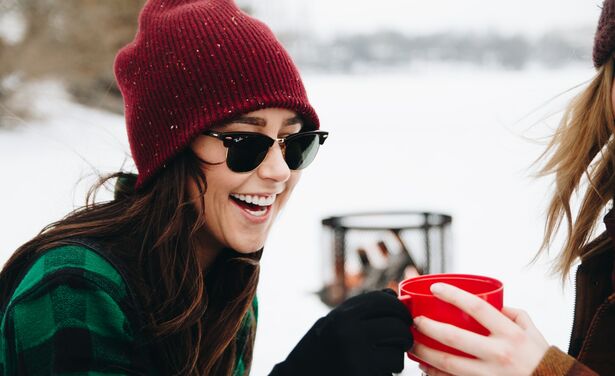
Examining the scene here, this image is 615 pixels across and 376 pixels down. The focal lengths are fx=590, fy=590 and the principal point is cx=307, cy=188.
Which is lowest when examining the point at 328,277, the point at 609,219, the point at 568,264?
the point at 328,277

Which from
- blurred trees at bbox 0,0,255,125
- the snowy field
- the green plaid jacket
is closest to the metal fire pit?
the snowy field

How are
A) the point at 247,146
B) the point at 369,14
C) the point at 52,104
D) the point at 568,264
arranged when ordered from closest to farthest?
the point at 247,146 < the point at 568,264 < the point at 52,104 < the point at 369,14

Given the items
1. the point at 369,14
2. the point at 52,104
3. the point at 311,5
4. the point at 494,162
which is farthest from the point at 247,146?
the point at 369,14

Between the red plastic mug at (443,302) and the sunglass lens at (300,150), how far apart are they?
1.89ft

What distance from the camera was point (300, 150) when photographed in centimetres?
187

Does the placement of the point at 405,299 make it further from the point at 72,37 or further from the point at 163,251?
the point at 72,37

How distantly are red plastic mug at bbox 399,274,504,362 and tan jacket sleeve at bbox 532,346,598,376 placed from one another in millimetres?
135

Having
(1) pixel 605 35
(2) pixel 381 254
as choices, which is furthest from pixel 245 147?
(2) pixel 381 254

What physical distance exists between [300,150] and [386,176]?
1019 cm

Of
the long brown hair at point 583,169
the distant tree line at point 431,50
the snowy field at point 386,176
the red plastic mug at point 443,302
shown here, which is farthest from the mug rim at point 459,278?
the distant tree line at point 431,50

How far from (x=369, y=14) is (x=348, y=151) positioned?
10000 mm

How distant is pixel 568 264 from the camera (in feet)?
6.77

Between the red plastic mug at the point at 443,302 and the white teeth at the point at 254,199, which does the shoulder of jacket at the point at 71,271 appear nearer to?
the white teeth at the point at 254,199

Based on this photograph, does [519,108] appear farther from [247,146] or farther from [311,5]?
[247,146]
